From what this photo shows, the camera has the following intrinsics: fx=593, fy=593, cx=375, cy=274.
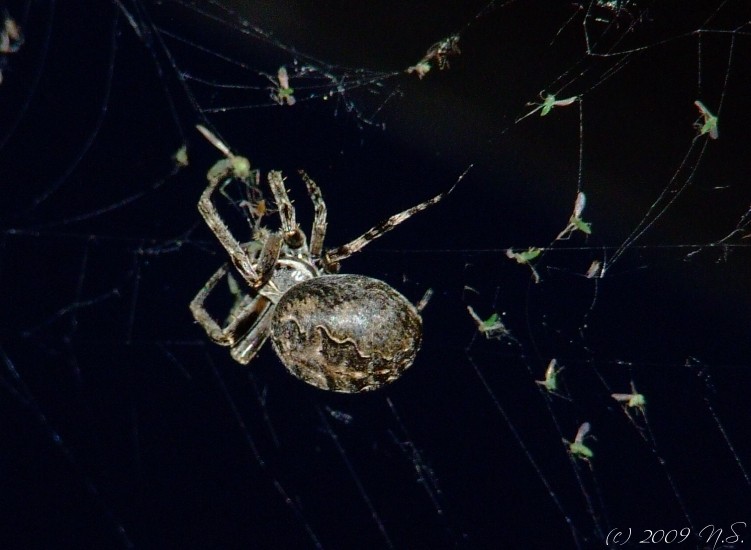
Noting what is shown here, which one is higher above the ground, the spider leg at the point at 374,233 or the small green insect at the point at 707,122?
the spider leg at the point at 374,233

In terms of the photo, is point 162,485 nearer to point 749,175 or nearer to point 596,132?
point 596,132

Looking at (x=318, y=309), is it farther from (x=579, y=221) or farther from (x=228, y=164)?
(x=579, y=221)

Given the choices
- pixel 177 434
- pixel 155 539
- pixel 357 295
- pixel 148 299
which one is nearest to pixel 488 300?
pixel 357 295

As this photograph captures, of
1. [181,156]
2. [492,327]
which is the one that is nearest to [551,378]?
[492,327]

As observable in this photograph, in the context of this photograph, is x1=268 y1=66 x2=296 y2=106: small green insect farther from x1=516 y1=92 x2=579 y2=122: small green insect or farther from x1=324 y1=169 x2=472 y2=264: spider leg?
x1=516 y1=92 x2=579 y2=122: small green insect

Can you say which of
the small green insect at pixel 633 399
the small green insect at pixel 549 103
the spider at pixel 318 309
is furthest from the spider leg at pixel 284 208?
the small green insect at pixel 633 399

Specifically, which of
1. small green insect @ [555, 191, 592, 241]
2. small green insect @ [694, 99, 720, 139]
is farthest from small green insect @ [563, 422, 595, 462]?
small green insect @ [694, 99, 720, 139]

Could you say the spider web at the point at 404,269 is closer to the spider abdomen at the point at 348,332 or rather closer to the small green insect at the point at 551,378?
the small green insect at the point at 551,378
